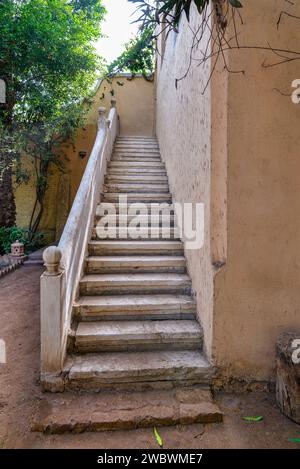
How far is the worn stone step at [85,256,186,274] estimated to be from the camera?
3.38 meters

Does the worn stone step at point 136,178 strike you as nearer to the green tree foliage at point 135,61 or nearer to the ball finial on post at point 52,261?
the ball finial on post at point 52,261

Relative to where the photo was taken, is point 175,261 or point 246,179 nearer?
point 246,179

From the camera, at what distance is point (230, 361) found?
238cm

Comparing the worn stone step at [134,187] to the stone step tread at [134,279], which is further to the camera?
the worn stone step at [134,187]

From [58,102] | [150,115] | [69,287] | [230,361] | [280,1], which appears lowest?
[230,361]

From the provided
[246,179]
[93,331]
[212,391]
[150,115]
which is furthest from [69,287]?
[150,115]

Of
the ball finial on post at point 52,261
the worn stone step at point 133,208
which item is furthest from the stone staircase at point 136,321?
the ball finial on post at point 52,261

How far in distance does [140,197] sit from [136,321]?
8.46 ft

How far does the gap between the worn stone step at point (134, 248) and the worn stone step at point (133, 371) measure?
1.47 m

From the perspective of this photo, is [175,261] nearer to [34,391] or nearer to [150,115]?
[34,391]

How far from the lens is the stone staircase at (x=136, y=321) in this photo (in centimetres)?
232

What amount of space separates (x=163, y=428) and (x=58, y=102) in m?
7.24

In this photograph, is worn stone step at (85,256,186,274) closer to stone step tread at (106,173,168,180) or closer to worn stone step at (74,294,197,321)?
worn stone step at (74,294,197,321)

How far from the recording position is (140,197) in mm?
4883
